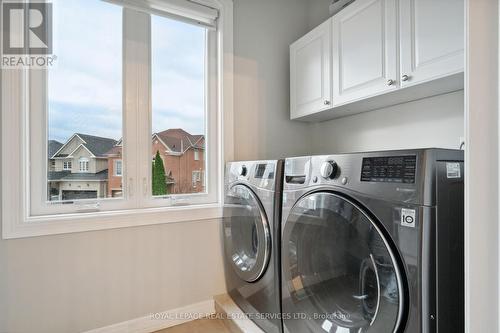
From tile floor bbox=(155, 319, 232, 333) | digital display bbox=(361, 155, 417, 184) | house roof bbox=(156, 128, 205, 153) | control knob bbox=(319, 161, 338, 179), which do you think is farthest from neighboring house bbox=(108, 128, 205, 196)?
digital display bbox=(361, 155, 417, 184)

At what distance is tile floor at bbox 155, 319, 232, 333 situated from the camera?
162 cm

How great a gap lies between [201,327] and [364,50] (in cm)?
195

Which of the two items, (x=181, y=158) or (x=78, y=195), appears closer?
(x=78, y=195)

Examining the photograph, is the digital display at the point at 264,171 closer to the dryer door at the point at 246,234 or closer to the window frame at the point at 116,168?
the dryer door at the point at 246,234

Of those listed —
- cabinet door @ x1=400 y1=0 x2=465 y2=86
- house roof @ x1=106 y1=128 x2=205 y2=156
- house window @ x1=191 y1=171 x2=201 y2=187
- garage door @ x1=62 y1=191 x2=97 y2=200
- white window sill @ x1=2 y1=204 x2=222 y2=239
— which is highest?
cabinet door @ x1=400 y1=0 x2=465 y2=86

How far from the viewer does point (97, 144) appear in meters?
1.60

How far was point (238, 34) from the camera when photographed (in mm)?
1986

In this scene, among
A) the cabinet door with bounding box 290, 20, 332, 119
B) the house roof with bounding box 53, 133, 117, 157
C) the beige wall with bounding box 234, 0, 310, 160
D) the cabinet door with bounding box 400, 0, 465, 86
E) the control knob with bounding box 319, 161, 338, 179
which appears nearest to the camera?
the control knob with bounding box 319, 161, 338, 179

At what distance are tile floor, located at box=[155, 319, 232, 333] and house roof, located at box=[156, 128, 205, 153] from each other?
1.17m

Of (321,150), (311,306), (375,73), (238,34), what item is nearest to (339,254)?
(311,306)

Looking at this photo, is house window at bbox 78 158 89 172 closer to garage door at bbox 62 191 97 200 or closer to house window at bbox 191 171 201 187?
garage door at bbox 62 191 97 200

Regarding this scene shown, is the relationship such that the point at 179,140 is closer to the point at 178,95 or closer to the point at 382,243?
the point at 178,95

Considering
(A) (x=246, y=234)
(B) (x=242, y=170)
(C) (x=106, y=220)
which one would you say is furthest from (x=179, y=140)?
(A) (x=246, y=234)

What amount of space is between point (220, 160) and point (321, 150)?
2.98 feet
